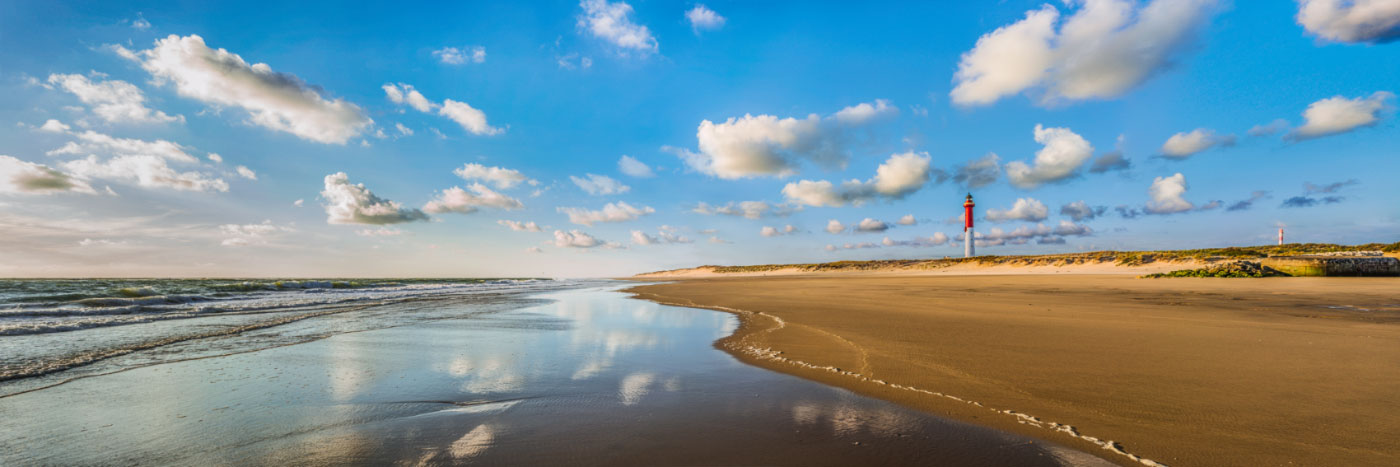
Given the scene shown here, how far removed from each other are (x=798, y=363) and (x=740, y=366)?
2.28 feet

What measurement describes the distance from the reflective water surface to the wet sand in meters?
0.60

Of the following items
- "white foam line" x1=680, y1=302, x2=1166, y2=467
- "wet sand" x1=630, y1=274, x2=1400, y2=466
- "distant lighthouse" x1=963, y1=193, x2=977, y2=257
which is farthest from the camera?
"distant lighthouse" x1=963, y1=193, x2=977, y2=257

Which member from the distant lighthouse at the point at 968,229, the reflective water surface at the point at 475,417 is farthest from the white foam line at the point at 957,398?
the distant lighthouse at the point at 968,229

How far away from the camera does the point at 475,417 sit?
12.0ft

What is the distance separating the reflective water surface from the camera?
9.55ft

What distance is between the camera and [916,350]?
6051 mm

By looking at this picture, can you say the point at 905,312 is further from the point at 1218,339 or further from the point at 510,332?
the point at 510,332

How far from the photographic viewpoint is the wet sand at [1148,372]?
2.97 metres

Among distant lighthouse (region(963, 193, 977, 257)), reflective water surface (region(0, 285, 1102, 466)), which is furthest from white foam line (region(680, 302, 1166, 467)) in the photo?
distant lighthouse (region(963, 193, 977, 257))

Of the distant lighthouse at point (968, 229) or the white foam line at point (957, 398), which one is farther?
the distant lighthouse at point (968, 229)

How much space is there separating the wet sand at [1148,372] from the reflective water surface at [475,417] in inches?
23.5

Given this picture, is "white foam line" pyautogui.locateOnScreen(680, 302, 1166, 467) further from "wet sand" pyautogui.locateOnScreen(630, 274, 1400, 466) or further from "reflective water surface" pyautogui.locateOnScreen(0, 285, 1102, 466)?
"reflective water surface" pyautogui.locateOnScreen(0, 285, 1102, 466)

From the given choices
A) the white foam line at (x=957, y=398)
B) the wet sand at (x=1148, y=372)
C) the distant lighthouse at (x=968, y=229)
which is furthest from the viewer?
the distant lighthouse at (x=968, y=229)

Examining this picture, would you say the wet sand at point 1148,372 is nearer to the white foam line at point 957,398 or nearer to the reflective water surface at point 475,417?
the white foam line at point 957,398
